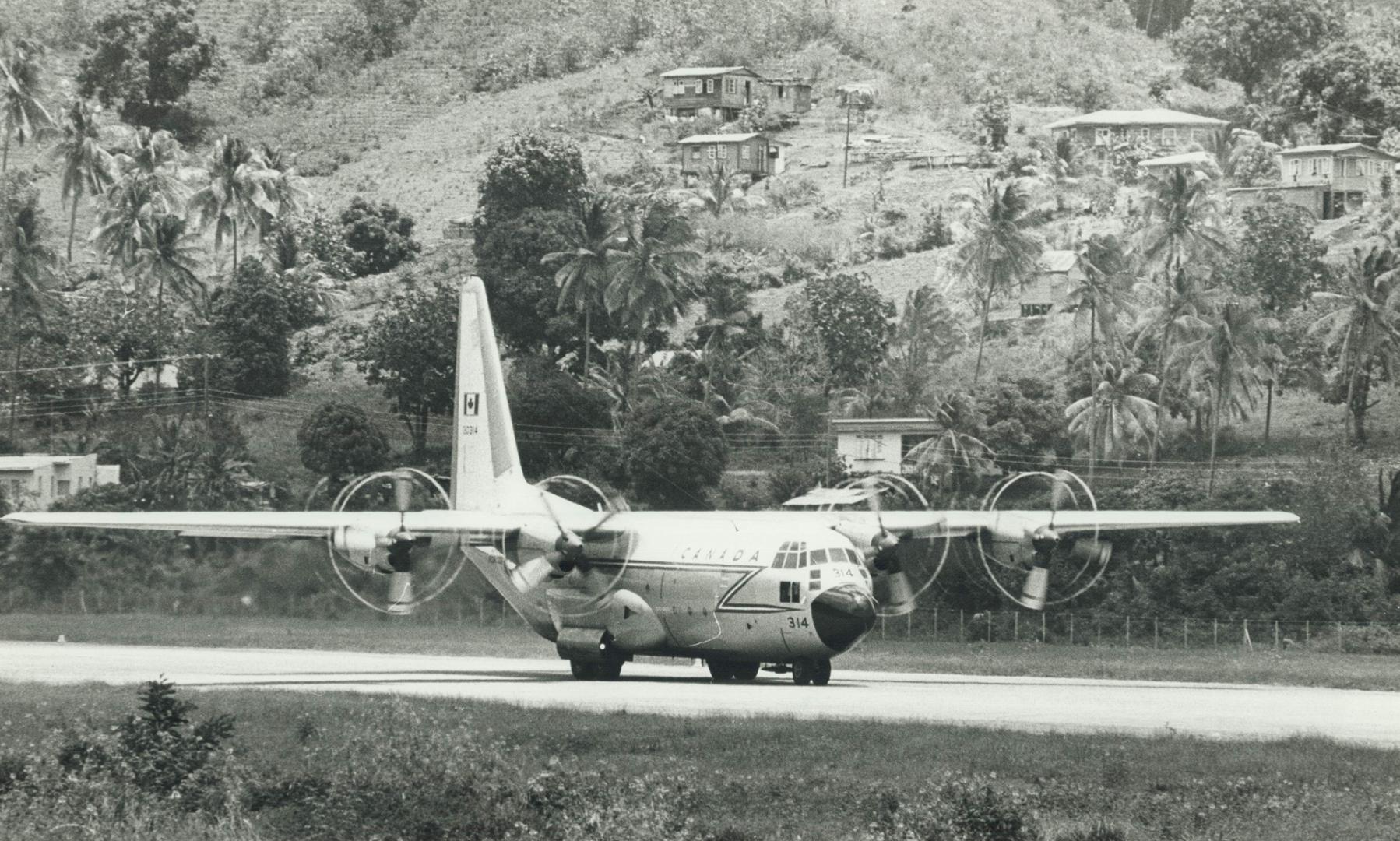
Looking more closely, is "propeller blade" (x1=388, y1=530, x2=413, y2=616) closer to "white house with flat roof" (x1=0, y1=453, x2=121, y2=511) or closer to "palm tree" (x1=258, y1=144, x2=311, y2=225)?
"white house with flat roof" (x1=0, y1=453, x2=121, y2=511)

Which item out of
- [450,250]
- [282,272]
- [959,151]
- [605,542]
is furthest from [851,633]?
[959,151]

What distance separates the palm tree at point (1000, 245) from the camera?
359ft

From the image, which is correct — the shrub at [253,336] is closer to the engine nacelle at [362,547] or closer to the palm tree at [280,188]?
the palm tree at [280,188]

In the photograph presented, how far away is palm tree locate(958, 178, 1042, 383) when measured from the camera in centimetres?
10956

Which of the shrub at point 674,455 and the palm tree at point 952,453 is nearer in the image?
the shrub at point 674,455

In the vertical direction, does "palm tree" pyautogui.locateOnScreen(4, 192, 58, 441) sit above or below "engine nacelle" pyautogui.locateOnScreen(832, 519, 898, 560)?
above

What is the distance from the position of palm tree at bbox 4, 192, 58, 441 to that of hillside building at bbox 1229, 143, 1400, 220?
84088mm

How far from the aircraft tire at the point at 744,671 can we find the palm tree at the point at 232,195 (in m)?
92.1

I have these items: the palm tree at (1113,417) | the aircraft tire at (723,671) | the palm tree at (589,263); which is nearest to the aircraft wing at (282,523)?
the aircraft tire at (723,671)

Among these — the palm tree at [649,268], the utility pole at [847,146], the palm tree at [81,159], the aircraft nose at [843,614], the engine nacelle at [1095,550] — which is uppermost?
the utility pole at [847,146]

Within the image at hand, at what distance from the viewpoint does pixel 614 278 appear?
333ft

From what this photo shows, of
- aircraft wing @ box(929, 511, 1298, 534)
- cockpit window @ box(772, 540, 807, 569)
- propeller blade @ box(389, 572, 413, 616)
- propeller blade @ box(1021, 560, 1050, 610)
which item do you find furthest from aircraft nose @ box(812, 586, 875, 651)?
propeller blade @ box(389, 572, 413, 616)

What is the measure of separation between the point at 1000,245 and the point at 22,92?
249 feet

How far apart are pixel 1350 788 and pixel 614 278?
254 ft
